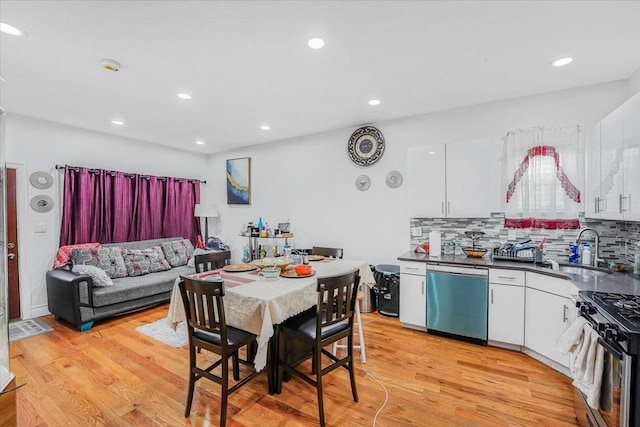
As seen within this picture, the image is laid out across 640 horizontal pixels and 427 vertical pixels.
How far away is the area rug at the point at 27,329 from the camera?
3.44m

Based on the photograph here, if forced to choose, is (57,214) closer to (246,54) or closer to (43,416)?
(43,416)

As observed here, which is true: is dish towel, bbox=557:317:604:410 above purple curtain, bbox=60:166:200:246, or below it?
below

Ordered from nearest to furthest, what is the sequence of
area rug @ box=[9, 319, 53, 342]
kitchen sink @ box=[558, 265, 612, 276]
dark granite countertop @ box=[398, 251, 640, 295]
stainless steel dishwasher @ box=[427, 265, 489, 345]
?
1. dark granite countertop @ box=[398, 251, 640, 295]
2. kitchen sink @ box=[558, 265, 612, 276]
3. stainless steel dishwasher @ box=[427, 265, 489, 345]
4. area rug @ box=[9, 319, 53, 342]

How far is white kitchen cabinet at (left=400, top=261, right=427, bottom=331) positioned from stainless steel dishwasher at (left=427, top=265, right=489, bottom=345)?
0.06 m

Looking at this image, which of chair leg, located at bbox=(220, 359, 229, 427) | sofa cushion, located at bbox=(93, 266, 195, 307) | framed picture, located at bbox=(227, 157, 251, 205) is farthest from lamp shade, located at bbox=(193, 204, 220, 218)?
chair leg, located at bbox=(220, 359, 229, 427)

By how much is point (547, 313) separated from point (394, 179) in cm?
227

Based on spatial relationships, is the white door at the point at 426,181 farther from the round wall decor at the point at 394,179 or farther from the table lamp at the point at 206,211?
the table lamp at the point at 206,211

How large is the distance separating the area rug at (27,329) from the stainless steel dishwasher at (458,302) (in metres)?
4.62

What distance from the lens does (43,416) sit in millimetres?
2115

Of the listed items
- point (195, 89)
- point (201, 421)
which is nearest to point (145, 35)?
point (195, 89)

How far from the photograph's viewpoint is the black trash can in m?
3.80

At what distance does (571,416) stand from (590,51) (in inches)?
111

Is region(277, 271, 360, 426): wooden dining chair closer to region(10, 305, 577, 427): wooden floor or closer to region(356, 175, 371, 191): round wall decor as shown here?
region(10, 305, 577, 427): wooden floor

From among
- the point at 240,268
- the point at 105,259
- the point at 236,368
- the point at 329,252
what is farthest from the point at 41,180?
the point at 329,252
